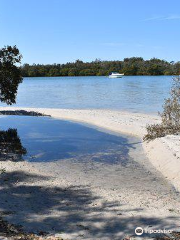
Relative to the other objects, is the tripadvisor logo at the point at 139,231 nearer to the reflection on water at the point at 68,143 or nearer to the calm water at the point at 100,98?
the reflection on water at the point at 68,143

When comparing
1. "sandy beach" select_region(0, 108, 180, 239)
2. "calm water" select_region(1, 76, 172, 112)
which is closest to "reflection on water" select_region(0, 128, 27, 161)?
"sandy beach" select_region(0, 108, 180, 239)

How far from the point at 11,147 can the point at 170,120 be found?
10.4 meters

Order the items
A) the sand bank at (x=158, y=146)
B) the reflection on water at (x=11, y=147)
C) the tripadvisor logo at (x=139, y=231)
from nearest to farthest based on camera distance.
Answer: the tripadvisor logo at (x=139, y=231) → the sand bank at (x=158, y=146) → the reflection on water at (x=11, y=147)

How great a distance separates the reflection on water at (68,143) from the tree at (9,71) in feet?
11.2

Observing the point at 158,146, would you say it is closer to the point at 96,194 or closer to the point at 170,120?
the point at 170,120

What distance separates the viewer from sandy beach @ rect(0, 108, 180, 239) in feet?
29.6

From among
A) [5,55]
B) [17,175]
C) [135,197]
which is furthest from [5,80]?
[135,197]

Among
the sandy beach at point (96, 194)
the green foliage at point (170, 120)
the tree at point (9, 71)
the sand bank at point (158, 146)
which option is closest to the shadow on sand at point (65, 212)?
the sandy beach at point (96, 194)

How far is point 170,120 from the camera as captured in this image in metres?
21.8

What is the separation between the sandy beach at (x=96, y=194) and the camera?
9.01 metres

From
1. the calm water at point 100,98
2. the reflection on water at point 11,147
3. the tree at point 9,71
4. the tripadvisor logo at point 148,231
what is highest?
the tree at point 9,71

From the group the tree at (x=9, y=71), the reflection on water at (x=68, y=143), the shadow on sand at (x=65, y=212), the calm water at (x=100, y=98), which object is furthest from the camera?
the calm water at (x=100, y=98)

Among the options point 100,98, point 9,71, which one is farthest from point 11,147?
point 100,98

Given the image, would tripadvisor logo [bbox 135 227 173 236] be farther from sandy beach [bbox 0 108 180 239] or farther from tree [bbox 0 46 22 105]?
tree [bbox 0 46 22 105]
